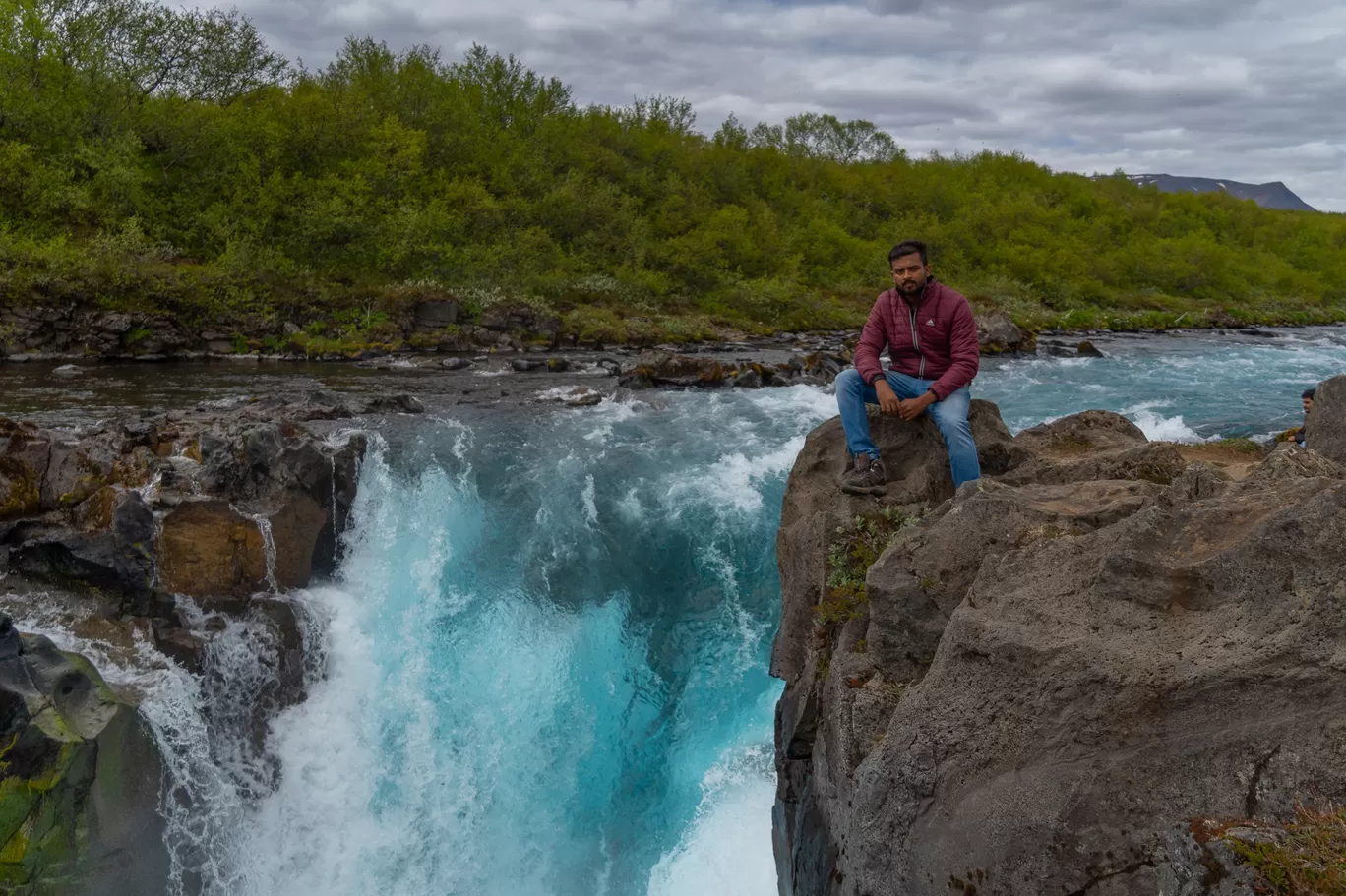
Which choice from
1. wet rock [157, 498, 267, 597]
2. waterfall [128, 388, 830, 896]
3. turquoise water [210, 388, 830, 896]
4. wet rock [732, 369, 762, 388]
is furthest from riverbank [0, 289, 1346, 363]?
wet rock [157, 498, 267, 597]

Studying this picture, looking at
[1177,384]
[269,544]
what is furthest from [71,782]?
[1177,384]

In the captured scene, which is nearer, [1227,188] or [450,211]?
[450,211]

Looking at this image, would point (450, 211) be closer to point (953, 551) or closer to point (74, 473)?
point (74, 473)

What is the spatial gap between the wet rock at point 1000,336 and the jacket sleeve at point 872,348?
28.0 metres

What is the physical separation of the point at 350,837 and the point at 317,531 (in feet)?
14.1

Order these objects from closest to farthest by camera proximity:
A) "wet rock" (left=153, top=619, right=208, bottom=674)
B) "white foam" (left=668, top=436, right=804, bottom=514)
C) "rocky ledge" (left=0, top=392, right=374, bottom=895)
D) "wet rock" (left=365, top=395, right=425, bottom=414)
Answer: "rocky ledge" (left=0, top=392, right=374, bottom=895), "wet rock" (left=153, top=619, right=208, bottom=674), "white foam" (left=668, top=436, right=804, bottom=514), "wet rock" (left=365, top=395, right=425, bottom=414)

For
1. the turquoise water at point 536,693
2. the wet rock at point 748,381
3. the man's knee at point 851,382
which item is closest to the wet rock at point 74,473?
the turquoise water at point 536,693

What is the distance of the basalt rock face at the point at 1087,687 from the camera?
3553 mm

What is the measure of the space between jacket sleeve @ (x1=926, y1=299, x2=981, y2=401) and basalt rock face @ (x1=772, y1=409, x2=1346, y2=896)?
57.2 inches

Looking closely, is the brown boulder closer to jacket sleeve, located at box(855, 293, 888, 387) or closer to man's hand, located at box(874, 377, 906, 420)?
man's hand, located at box(874, 377, 906, 420)

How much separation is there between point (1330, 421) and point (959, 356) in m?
3.97

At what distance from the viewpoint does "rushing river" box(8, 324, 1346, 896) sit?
8.96 meters

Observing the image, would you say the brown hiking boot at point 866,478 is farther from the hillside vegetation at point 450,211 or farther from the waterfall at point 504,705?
the hillside vegetation at point 450,211

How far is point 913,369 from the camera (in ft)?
25.2
